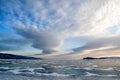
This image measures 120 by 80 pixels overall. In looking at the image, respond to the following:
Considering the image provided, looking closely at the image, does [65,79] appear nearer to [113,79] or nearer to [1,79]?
[113,79]

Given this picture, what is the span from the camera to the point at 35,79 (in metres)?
13.5

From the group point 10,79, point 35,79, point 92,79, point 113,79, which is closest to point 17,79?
point 10,79

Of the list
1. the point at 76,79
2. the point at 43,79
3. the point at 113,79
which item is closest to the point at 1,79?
the point at 43,79

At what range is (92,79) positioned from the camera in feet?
43.6

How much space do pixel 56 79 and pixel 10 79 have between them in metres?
3.92

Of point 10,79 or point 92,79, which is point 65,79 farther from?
point 10,79

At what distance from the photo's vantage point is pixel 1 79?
13.5 meters

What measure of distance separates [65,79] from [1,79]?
537 centimetres

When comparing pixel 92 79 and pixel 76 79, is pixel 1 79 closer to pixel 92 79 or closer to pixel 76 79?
pixel 76 79

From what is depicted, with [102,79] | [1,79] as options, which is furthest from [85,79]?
[1,79]

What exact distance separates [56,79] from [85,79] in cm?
242

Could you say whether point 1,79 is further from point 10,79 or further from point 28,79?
point 28,79

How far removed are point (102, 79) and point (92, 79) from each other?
2.89 ft

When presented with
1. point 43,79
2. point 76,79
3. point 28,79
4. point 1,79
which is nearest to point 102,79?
point 76,79
